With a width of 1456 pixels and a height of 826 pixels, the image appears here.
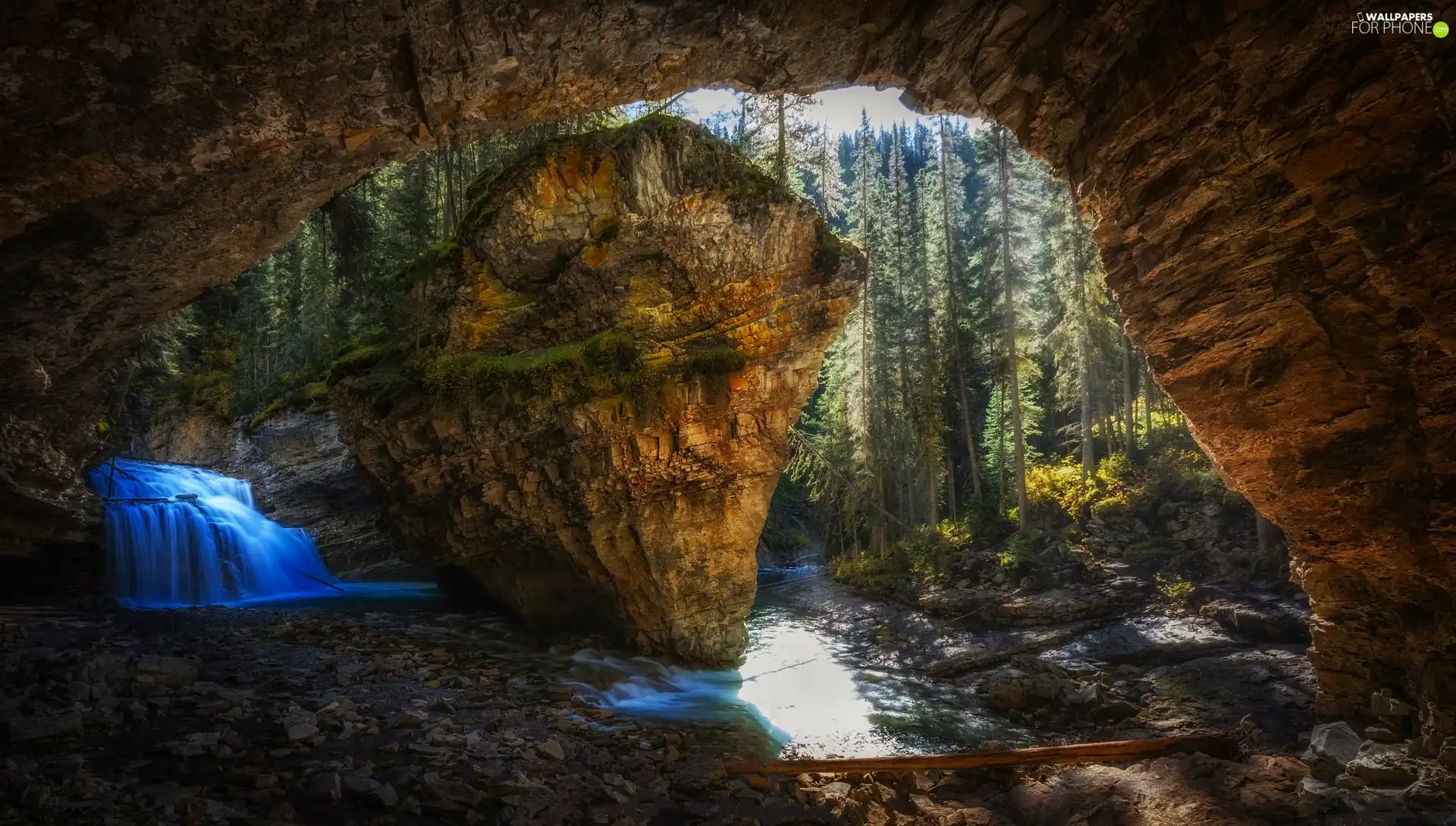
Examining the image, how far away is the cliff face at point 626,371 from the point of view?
533 inches

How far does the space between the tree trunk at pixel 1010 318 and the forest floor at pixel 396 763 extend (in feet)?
47.8

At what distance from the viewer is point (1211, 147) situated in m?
5.68

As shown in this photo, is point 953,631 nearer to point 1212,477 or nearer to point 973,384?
point 1212,477

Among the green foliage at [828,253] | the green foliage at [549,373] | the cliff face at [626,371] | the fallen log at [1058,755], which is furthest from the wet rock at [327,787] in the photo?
the green foliage at [828,253]

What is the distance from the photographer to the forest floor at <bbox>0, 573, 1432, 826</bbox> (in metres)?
5.27

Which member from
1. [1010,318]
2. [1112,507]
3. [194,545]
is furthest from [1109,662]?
[194,545]

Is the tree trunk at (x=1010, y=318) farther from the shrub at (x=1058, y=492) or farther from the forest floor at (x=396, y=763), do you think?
the forest floor at (x=396, y=763)

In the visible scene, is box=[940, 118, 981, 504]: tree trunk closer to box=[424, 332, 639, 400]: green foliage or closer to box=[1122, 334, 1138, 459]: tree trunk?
box=[1122, 334, 1138, 459]: tree trunk

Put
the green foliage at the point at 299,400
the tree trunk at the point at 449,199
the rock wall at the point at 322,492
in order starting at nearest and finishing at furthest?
the tree trunk at the point at 449,199 → the rock wall at the point at 322,492 → the green foliage at the point at 299,400

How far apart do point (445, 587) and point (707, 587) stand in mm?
8902

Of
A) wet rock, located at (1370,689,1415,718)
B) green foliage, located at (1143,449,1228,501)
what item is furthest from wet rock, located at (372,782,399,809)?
green foliage, located at (1143,449,1228,501)

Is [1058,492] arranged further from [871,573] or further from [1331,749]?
[1331,749]

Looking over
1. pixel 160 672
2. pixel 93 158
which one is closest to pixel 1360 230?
pixel 93 158

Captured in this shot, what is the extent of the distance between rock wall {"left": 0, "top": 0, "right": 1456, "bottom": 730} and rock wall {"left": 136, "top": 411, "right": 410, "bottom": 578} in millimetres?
14436
